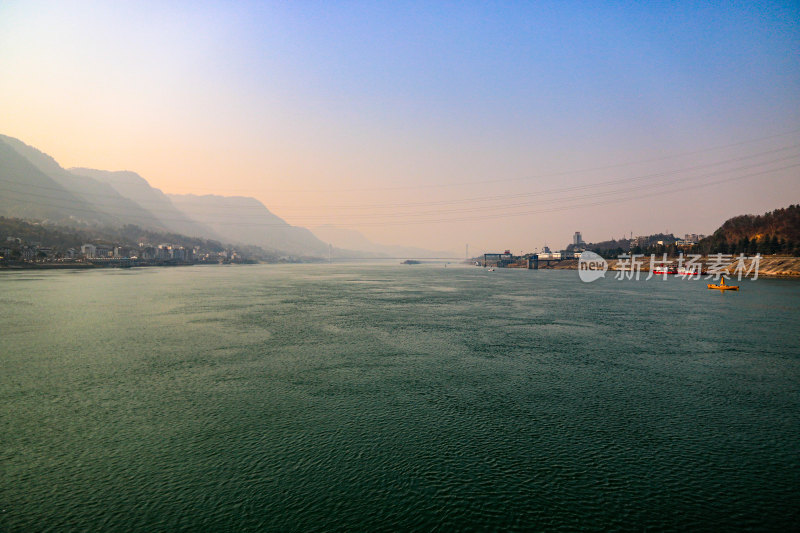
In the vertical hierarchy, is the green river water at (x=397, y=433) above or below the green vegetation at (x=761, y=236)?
below

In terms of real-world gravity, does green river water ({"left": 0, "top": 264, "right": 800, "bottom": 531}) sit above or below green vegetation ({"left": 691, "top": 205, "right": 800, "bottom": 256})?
below

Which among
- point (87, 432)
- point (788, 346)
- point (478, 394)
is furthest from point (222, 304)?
point (788, 346)

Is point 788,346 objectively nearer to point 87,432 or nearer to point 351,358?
point 351,358

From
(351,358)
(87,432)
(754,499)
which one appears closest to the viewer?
(754,499)

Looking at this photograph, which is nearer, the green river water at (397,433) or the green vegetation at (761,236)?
the green river water at (397,433)

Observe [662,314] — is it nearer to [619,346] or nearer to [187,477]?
[619,346]

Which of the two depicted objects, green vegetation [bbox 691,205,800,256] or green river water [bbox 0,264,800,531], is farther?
green vegetation [bbox 691,205,800,256]

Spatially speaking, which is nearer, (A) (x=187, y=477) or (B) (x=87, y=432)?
(A) (x=187, y=477)

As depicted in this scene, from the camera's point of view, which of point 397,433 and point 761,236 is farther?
point 761,236

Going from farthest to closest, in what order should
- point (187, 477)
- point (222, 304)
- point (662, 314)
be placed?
point (222, 304) < point (662, 314) < point (187, 477)
